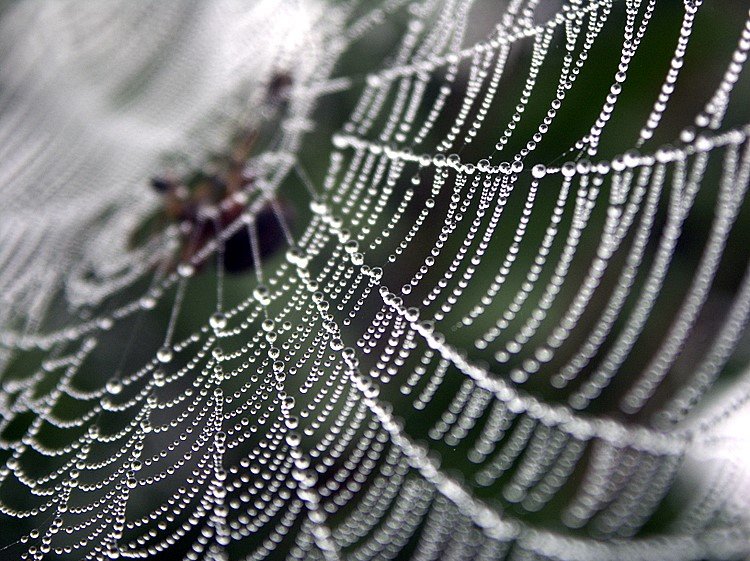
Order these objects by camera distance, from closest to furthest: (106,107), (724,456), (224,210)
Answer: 1. (724,456)
2. (224,210)
3. (106,107)

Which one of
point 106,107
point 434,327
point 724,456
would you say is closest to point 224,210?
point 434,327

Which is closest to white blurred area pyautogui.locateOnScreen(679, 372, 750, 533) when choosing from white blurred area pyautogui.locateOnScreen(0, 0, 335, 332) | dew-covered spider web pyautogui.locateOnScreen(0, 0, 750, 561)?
dew-covered spider web pyautogui.locateOnScreen(0, 0, 750, 561)

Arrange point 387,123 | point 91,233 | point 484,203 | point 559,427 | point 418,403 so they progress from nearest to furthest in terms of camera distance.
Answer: point 484,203 < point 418,403 < point 559,427 < point 387,123 < point 91,233

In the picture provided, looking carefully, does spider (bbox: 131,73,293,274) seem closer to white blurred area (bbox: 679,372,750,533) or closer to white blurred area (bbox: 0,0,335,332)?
white blurred area (bbox: 0,0,335,332)

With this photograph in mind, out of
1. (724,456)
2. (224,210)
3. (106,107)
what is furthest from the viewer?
(106,107)

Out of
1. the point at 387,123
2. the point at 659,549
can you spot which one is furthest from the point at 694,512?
the point at 387,123

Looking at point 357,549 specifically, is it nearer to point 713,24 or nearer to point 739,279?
point 739,279

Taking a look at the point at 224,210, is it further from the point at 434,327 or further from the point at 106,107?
the point at 106,107
